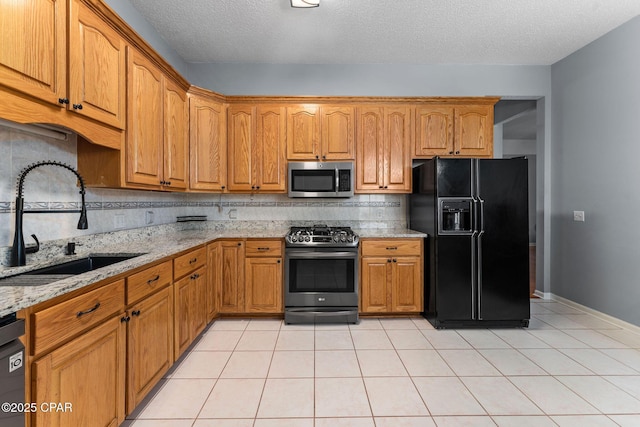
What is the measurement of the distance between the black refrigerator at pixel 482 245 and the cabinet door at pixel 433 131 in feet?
1.82

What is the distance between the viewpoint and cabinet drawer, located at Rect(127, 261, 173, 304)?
166 cm

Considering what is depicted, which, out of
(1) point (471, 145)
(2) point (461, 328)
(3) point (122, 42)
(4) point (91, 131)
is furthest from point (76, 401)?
(1) point (471, 145)

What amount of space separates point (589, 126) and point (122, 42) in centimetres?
430

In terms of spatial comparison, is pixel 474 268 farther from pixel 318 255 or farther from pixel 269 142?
pixel 269 142

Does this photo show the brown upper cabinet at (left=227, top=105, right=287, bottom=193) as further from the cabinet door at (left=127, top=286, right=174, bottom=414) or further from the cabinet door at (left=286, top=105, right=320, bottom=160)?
the cabinet door at (left=127, top=286, right=174, bottom=414)

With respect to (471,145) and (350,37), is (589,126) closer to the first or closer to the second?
(471,145)

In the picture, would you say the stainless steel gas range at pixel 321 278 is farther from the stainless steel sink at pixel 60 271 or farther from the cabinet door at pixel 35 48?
the cabinet door at pixel 35 48

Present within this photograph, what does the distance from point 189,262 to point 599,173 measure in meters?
3.97

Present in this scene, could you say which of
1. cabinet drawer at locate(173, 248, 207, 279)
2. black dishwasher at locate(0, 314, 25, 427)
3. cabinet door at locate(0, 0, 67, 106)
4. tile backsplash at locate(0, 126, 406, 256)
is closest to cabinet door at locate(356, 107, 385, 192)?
tile backsplash at locate(0, 126, 406, 256)

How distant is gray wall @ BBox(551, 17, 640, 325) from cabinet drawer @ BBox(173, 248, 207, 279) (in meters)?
3.85

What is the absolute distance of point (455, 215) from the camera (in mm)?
3064

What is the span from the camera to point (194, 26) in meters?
2.99

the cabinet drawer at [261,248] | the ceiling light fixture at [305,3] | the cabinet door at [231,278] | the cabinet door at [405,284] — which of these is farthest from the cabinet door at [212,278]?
the ceiling light fixture at [305,3]

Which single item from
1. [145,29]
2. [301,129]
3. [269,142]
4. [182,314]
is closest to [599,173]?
[301,129]
